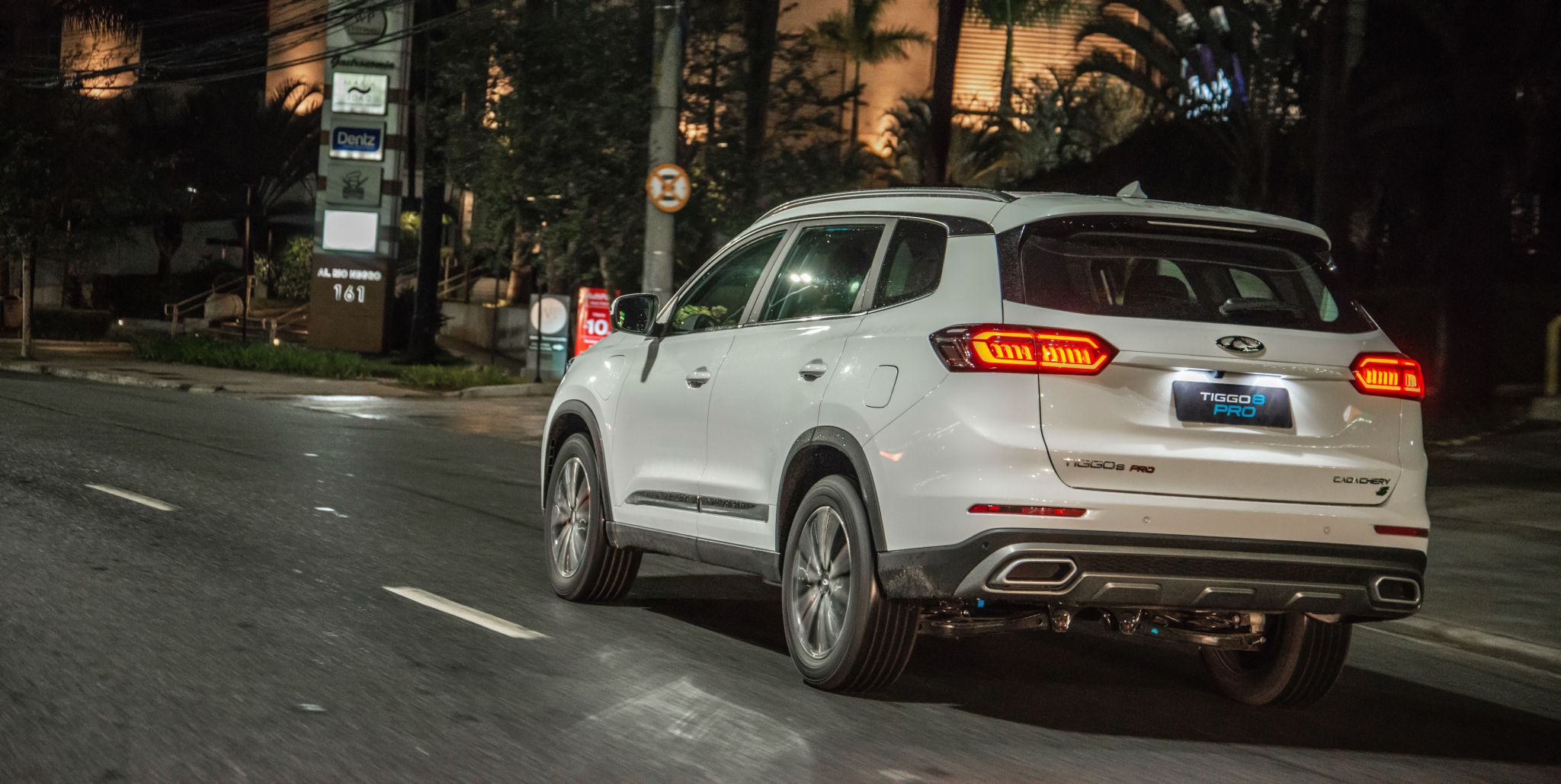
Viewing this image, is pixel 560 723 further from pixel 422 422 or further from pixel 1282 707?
pixel 422 422

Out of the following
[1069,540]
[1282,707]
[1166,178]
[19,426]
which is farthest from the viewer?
[1166,178]

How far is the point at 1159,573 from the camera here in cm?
595

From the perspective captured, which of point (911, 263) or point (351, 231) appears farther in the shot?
point (351, 231)

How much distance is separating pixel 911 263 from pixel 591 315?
18.2 metres

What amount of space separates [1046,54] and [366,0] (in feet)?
117

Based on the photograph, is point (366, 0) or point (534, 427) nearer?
point (534, 427)

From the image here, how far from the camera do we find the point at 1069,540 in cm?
588

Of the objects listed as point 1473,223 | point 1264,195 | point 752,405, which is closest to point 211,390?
point 1264,195

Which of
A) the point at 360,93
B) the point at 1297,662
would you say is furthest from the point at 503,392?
the point at 1297,662

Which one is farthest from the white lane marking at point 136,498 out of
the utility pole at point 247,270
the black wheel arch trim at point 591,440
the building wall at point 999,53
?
the building wall at point 999,53

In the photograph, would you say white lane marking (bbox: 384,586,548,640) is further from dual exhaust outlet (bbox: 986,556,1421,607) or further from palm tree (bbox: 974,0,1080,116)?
palm tree (bbox: 974,0,1080,116)

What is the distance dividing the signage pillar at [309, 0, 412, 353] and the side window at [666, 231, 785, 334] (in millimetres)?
27890

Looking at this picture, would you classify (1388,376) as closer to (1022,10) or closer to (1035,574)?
(1035,574)

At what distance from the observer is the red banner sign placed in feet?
79.8
